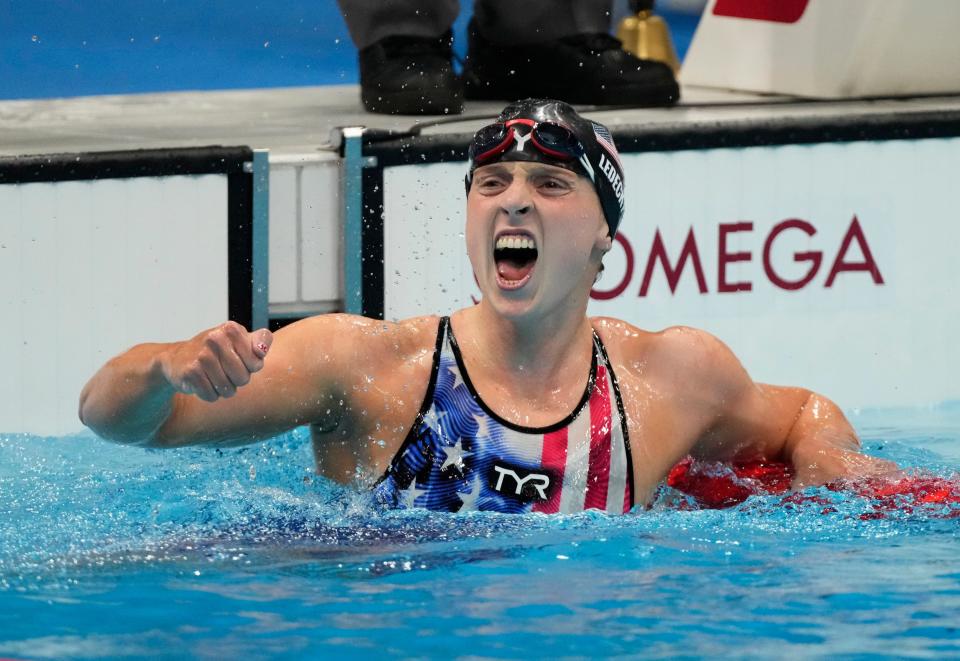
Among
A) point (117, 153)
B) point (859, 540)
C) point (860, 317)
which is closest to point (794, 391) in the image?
point (859, 540)

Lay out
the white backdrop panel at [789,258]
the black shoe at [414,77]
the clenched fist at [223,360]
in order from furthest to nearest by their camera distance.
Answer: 1. the black shoe at [414,77]
2. the white backdrop panel at [789,258]
3. the clenched fist at [223,360]

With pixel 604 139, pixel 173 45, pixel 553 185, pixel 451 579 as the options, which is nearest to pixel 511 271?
pixel 553 185

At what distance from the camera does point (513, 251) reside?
3162mm

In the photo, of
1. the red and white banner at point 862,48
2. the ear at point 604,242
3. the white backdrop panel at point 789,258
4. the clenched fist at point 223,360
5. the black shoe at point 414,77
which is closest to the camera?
the clenched fist at point 223,360

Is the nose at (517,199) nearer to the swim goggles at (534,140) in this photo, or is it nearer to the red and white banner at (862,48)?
the swim goggles at (534,140)

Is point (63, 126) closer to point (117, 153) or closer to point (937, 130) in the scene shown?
point (117, 153)

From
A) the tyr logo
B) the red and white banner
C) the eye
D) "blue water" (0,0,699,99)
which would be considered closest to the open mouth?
the eye

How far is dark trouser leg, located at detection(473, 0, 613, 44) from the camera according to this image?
209 inches

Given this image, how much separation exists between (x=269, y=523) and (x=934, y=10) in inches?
132

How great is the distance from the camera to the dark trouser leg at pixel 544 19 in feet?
17.4

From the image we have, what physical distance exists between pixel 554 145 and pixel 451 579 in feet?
2.80

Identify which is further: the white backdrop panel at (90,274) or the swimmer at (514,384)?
the white backdrop panel at (90,274)

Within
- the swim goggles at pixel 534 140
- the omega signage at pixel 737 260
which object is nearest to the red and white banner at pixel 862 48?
the omega signage at pixel 737 260

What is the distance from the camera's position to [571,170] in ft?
10.2
